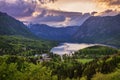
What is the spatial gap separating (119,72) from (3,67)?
77.9m

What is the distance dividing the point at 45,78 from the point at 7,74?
15.3 meters

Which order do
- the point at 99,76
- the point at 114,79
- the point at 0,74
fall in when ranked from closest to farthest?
1. the point at 0,74
2. the point at 114,79
3. the point at 99,76

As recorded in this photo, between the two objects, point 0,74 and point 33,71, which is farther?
point 33,71

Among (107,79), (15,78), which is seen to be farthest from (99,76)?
(15,78)

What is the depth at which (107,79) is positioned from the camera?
16925 centimetres

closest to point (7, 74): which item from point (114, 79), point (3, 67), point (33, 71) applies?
point (3, 67)

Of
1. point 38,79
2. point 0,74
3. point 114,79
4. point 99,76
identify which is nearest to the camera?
point 0,74

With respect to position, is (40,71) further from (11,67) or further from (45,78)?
(11,67)

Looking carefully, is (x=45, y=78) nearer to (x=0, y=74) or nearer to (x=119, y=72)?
(x=0, y=74)

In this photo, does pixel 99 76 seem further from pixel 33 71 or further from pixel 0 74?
pixel 0 74

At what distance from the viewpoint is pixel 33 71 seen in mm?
113625

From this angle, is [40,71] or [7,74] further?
[40,71]

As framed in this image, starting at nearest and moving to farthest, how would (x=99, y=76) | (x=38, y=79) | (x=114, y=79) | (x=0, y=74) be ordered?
(x=0, y=74), (x=38, y=79), (x=114, y=79), (x=99, y=76)

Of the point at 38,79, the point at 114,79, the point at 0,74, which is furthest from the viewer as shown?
the point at 114,79
